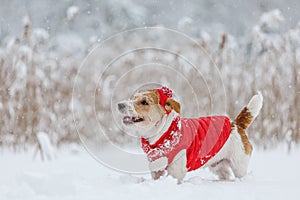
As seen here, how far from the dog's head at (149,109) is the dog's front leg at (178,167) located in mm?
243

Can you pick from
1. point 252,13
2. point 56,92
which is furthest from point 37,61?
point 252,13

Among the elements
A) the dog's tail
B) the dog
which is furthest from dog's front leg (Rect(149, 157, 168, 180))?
the dog's tail

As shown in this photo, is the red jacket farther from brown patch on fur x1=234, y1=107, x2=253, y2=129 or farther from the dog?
brown patch on fur x1=234, y1=107, x2=253, y2=129

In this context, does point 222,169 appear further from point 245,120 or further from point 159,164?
point 159,164

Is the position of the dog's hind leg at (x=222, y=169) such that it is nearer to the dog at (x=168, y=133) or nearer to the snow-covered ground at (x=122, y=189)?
the dog at (x=168, y=133)

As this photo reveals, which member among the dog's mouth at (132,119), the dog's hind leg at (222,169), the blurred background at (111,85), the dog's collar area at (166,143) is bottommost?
the dog's hind leg at (222,169)

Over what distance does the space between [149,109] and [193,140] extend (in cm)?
33

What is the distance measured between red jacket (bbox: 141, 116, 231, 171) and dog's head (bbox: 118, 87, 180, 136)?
91mm

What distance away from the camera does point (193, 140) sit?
2.56 meters

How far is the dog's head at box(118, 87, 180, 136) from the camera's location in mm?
2508

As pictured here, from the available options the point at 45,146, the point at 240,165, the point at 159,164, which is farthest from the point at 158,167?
the point at 45,146

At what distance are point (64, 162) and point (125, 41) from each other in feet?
4.98

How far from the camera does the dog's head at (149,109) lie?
8.23 feet

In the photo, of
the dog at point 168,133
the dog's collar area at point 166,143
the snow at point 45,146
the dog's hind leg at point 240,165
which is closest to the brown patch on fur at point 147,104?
the dog at point 168,133
